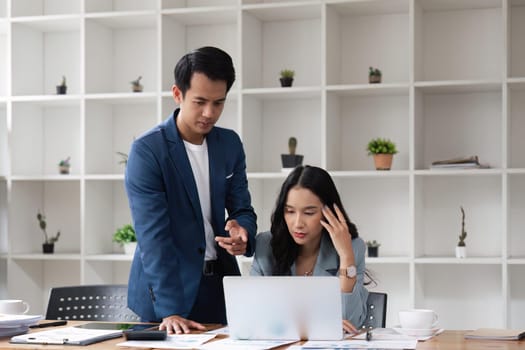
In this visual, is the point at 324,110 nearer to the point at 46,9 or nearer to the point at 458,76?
the point at 458,76

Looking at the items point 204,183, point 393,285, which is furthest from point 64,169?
point 204,183

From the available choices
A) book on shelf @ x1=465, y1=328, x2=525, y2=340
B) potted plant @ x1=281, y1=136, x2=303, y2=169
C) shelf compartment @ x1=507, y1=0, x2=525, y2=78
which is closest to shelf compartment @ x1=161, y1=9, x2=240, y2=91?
potted plant @ x1=281, y1=136, x2=303, y2=169

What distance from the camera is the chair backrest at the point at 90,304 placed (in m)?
3.17

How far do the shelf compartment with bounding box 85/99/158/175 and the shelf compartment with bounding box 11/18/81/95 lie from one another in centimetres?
28

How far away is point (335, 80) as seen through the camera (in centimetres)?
459

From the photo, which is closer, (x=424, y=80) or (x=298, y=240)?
(x=298, y=240)

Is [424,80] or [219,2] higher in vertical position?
[219,2]

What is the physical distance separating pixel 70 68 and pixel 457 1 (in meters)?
2.31

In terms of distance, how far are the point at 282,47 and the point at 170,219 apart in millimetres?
2131

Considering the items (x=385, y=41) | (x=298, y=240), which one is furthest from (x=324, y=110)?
(x=298, y=240)

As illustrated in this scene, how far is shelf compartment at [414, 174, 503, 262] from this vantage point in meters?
4.51

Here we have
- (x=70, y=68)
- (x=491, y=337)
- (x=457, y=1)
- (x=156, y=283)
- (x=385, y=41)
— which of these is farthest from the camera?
(x=70, y=68)

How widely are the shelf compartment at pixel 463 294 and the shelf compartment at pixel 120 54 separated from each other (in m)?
1.91

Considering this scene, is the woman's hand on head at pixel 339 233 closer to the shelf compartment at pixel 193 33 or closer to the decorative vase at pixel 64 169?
the shelf compartment at pixel 193 33
